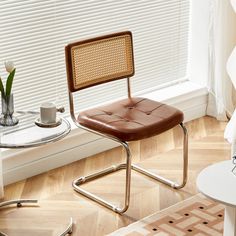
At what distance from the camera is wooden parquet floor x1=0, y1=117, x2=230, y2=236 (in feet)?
11.8

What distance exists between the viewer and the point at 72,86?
3791 mm

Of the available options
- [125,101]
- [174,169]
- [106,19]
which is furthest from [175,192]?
[106,19]

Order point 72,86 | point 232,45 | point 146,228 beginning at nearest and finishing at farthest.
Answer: point 146,228
point 72,86
point 232,45

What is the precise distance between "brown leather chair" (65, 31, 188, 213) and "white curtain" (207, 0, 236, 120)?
0.92m

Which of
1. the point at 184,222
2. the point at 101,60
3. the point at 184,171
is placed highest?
the point at 101,60

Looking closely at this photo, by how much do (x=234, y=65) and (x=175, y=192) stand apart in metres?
0.99

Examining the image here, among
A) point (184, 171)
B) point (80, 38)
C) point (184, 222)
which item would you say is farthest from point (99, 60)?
point (184, 222)

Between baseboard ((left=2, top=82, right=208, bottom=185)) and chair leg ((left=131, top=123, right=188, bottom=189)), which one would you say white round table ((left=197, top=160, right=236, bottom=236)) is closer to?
chair leg ((left=131, top=123, right=188, bottom=189))

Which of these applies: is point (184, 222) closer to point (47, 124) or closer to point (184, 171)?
point (184, 171)

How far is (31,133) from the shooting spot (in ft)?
10.9

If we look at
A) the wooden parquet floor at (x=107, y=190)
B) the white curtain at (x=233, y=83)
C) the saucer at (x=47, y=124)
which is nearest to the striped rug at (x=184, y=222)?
the wooden parquet floor at (x=107, y=190)

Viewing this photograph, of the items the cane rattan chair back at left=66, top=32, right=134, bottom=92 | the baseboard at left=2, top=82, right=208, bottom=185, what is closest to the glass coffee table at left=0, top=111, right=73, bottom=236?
the cane rattan chair back at left=66, top=32, right=134, bottom=92

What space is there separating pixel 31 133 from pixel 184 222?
→ 35.4 inches

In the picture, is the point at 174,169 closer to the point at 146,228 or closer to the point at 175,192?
the point at 175,192
